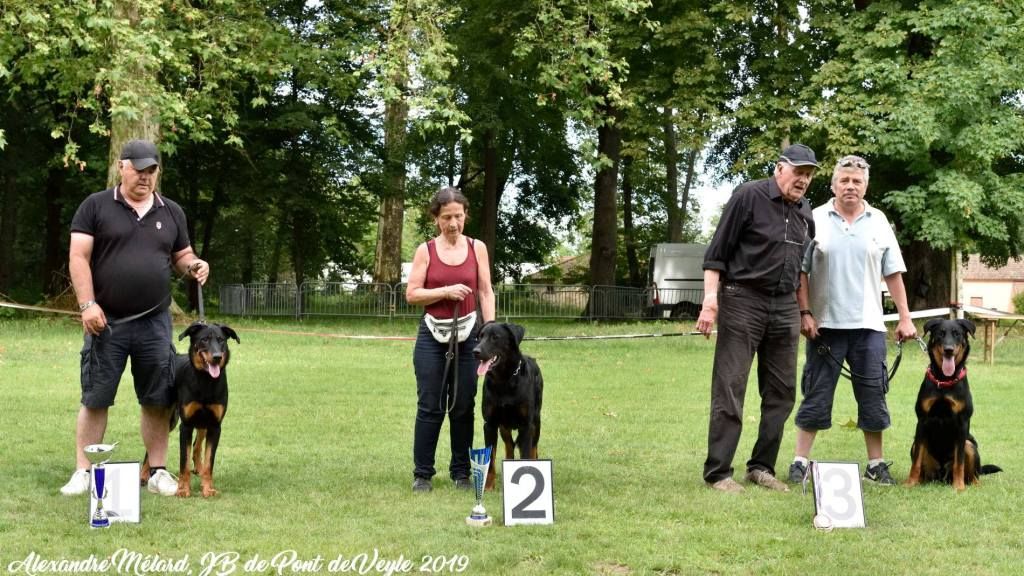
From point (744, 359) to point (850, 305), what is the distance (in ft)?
2.30

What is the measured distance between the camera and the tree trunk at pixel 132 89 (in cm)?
1395

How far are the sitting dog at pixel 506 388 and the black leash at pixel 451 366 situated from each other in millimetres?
167

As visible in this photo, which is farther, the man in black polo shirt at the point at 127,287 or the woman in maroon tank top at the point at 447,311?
the woman in maroon tank top at the point at 447,311

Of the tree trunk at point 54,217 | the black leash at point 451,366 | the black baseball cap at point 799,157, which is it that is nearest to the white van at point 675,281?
the tree trunk at point 54,217

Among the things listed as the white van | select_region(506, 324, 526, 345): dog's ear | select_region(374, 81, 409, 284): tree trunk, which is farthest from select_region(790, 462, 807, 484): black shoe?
select_region(374, 81, 409, 284): tree trunk

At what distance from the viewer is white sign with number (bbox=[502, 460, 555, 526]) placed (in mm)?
4891

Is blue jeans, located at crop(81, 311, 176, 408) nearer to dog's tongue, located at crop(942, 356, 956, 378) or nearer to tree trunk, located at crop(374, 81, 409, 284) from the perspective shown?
dog's tongue, located at crop(942, 356, 956, 378)

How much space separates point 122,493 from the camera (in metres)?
4.91

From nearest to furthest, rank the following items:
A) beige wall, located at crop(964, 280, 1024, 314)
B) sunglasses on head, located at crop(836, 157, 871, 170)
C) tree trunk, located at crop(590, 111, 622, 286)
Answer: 1. sunglasses on head, located at crop(836, 157, 871, 170)
2. tree trunk, located at crop(590, 111, 622, 286)
3. beige wall, located at crop(964, 280, 1024, 314)

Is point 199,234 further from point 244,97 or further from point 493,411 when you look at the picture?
point 493,411

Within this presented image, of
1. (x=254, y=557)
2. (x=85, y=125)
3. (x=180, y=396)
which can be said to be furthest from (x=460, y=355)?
(x=85, y=125)

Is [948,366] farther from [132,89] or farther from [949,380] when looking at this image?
[132,89]

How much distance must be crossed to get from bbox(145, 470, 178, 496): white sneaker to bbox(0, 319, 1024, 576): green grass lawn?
0.12m

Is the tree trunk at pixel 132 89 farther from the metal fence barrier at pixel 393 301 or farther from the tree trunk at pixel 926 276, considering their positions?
the tree trunk at pixel 926 276
